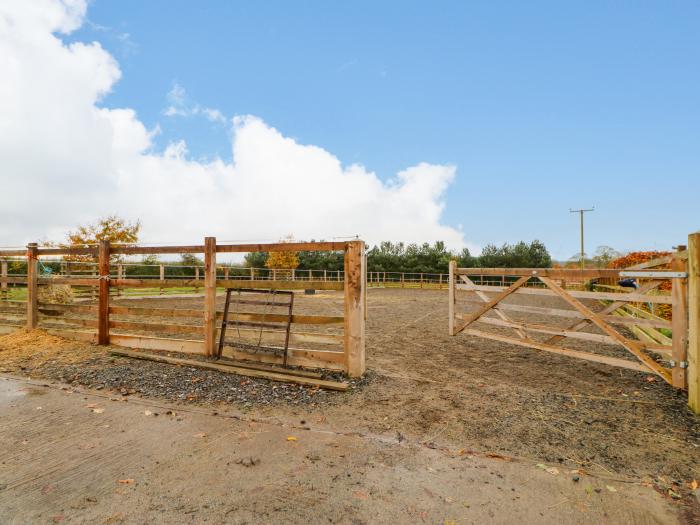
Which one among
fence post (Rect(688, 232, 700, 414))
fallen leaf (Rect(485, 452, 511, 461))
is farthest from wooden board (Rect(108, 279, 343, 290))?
fence post (Rect(688, 232, 700, 414))

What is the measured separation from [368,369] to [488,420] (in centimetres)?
200

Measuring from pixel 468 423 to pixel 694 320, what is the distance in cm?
263

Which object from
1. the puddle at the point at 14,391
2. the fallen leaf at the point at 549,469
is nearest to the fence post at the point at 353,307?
the fallen leaf at the point at 549,469

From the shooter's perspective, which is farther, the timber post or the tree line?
the tree line

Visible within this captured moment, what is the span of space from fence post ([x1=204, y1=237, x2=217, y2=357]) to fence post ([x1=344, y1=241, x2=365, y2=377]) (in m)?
2.22

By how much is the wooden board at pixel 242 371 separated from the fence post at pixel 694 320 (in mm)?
3672

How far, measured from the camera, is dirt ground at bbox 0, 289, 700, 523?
2.32 metres

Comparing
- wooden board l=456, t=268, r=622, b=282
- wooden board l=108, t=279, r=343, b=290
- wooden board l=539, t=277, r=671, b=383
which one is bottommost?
wooden board l=539, t=277, r=671, b=383

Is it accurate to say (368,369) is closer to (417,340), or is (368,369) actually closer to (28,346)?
(417,340)

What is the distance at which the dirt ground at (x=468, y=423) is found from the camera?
2.32 m

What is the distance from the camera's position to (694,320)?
3.72 m

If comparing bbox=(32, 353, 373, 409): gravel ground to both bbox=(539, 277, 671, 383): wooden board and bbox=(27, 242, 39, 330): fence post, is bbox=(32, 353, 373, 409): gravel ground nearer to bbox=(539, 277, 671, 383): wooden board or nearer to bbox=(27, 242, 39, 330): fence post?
bbox=(27, 242, 39, 330): fence post

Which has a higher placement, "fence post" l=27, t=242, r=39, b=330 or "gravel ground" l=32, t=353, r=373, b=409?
"fence post" l=27, t=242, r=39, b=330

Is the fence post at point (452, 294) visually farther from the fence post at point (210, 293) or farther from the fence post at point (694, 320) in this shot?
the fence post at point (210, 293)
